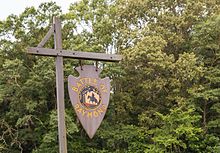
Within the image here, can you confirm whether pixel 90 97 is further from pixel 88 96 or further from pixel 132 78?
pixel 132 78

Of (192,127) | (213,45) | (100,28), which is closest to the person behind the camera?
(192,127)

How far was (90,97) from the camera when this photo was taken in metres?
3.29

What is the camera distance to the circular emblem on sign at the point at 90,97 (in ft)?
10.7

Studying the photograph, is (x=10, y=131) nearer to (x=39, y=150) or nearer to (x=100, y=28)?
(x=39, y=150)

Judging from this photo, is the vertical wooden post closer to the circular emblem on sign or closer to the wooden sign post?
the wooden sign post

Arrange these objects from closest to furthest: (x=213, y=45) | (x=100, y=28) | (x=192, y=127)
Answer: (x=192, y=127), (x=213, y=45), (x=100, y=28)

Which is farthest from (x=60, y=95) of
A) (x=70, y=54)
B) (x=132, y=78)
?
(x=132, y=78)

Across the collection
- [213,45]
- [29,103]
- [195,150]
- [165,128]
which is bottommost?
[195,150]

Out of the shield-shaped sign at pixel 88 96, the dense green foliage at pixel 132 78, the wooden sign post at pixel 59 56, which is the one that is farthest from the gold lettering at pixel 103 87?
the dense green foliage at pixel 132 78

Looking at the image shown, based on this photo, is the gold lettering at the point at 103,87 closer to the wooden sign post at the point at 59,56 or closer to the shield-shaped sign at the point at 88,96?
the shield-shaped sign at the point at 88,96

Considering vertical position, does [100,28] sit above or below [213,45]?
above

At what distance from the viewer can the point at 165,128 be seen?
10.8 m

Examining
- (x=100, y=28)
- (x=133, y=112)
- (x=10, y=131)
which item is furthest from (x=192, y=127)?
(x=10, y=131)

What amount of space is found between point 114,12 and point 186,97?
3622mm
